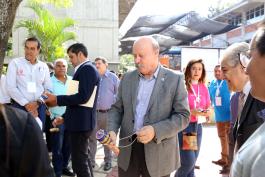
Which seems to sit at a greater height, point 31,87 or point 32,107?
point 31,87

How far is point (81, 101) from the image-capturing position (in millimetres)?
4785

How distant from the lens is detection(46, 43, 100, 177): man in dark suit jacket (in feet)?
15.7

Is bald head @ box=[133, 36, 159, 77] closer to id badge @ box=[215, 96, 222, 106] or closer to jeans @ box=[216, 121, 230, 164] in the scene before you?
id badge @ box=[215, 96, 222, 106]

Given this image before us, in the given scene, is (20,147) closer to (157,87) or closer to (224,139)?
(157,87)

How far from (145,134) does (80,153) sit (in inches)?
76.3

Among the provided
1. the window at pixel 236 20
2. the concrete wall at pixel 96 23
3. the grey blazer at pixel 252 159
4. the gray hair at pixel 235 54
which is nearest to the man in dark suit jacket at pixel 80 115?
the gray hair at pixel 235 54

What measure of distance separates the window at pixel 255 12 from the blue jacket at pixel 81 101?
3372 cm

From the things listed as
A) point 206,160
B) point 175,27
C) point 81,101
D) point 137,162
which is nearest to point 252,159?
point 137,162

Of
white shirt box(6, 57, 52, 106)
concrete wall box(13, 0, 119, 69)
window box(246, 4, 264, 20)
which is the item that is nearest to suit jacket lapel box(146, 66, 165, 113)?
white shirt box(6, 57, 52, 106)

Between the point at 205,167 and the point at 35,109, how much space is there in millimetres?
3769

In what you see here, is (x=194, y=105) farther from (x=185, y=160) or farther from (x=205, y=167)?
(x=205, y=167)

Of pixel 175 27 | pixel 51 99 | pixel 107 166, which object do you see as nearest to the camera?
pixel 51 99

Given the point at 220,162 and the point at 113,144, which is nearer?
the point at 113,144

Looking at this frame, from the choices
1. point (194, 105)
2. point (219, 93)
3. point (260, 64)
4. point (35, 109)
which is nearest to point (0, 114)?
point (260, 64)
